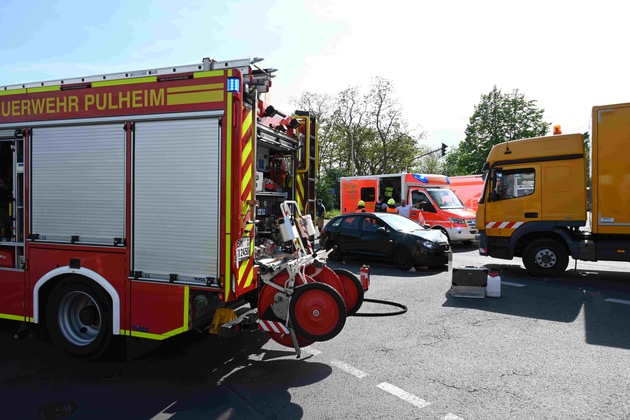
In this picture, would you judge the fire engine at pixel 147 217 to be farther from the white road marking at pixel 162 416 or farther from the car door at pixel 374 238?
the car door at pixel 374 238

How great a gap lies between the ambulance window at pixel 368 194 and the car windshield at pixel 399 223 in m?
6.88

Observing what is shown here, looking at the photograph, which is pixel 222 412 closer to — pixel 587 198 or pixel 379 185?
pixel 587 198

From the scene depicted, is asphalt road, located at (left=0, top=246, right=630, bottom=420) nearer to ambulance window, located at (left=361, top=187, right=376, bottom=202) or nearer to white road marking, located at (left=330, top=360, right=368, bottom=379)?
white road marking, located at (left=330, top=360, right=368, bottom=379)

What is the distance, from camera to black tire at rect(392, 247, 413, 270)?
418 inches

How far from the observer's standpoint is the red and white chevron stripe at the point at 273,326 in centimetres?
445

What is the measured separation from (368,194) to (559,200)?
9732 mm

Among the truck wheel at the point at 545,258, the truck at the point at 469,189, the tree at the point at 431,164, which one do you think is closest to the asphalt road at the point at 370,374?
the truck wheel at the point at 545,258

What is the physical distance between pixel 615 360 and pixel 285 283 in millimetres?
3829

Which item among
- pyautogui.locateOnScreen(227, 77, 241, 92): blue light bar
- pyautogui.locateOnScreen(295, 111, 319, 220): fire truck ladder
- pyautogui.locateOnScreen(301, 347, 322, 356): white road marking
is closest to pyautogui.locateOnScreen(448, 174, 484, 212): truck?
pyautogui.locateOnScreen(295, 111, 319, 220): fire truck ladder

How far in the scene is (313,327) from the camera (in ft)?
14.3

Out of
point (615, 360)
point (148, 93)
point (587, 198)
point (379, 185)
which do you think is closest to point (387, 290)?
point (615, 360)

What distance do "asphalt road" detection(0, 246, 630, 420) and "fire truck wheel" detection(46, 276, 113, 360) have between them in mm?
218

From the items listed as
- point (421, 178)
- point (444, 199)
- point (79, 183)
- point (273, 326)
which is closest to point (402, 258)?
point (444, 199)

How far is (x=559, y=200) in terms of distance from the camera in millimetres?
9688
